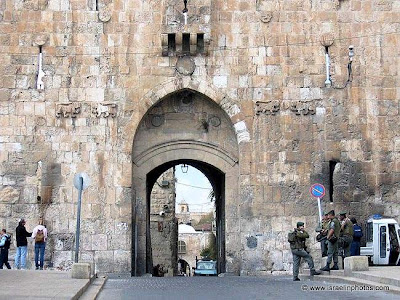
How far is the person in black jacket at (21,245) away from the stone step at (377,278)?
7923mm

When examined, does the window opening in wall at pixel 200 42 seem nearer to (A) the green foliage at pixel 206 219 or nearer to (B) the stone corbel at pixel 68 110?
(B) the stone corbel at pixel 68 110

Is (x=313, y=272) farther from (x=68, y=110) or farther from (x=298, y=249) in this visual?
(x=68, y=110)

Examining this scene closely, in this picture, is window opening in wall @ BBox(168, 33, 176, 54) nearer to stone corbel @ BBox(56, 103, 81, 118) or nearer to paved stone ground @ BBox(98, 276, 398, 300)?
stone corbel @ BBox(56, 103, 81, 118)

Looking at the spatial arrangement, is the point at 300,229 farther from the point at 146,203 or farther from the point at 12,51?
the point at 12,51

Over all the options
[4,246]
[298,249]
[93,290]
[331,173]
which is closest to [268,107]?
[331,173]

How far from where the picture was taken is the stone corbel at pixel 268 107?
20.1m

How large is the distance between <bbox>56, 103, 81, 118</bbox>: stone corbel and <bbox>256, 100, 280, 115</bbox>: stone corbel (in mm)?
4696

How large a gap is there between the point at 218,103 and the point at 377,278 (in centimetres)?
805

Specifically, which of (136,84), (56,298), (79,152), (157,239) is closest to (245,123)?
(136,84)

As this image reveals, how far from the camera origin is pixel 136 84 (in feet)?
65.9

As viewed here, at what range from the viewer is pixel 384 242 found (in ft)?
62.7

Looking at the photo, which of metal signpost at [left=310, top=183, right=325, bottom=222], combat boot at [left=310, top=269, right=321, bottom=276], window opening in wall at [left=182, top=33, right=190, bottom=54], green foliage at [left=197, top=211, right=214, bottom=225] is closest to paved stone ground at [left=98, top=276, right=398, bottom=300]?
combat boot at [left=310, top=269, right=321, bottom=276]

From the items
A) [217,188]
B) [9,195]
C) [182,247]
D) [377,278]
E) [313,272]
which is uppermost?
[217,188]

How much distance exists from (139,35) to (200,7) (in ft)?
5.78
